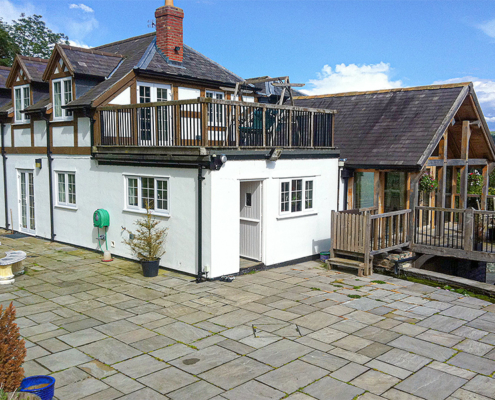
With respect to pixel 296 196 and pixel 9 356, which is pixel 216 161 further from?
pixel 9 356

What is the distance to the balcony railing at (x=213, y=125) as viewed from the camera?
10500 millimetres

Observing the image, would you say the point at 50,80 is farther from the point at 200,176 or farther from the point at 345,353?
the point at 345,353

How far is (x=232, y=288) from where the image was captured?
10.1m

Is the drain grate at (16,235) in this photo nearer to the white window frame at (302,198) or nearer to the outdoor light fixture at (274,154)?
the white window frame at (302,198)

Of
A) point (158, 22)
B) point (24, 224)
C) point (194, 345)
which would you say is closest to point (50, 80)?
point (158, 22)

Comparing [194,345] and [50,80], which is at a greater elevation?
[50,80]

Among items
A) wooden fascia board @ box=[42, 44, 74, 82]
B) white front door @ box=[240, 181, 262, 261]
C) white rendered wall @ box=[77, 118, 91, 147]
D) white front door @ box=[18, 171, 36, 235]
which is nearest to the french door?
white rendered wall @ box=[77, 118, 91, 147]

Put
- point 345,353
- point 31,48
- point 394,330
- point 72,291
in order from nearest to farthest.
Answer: point 345,353 → point 394,330 → point 72,291 → point 31,48

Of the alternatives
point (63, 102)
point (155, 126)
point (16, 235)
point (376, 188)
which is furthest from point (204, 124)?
point (16, 235)

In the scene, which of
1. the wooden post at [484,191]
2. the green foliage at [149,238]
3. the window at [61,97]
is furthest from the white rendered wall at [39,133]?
the wooden post at [484,191]

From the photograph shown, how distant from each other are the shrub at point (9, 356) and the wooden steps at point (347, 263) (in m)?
8.02

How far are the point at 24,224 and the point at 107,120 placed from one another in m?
6.38

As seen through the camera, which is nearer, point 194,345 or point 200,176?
point 194,345

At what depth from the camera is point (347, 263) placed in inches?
453
